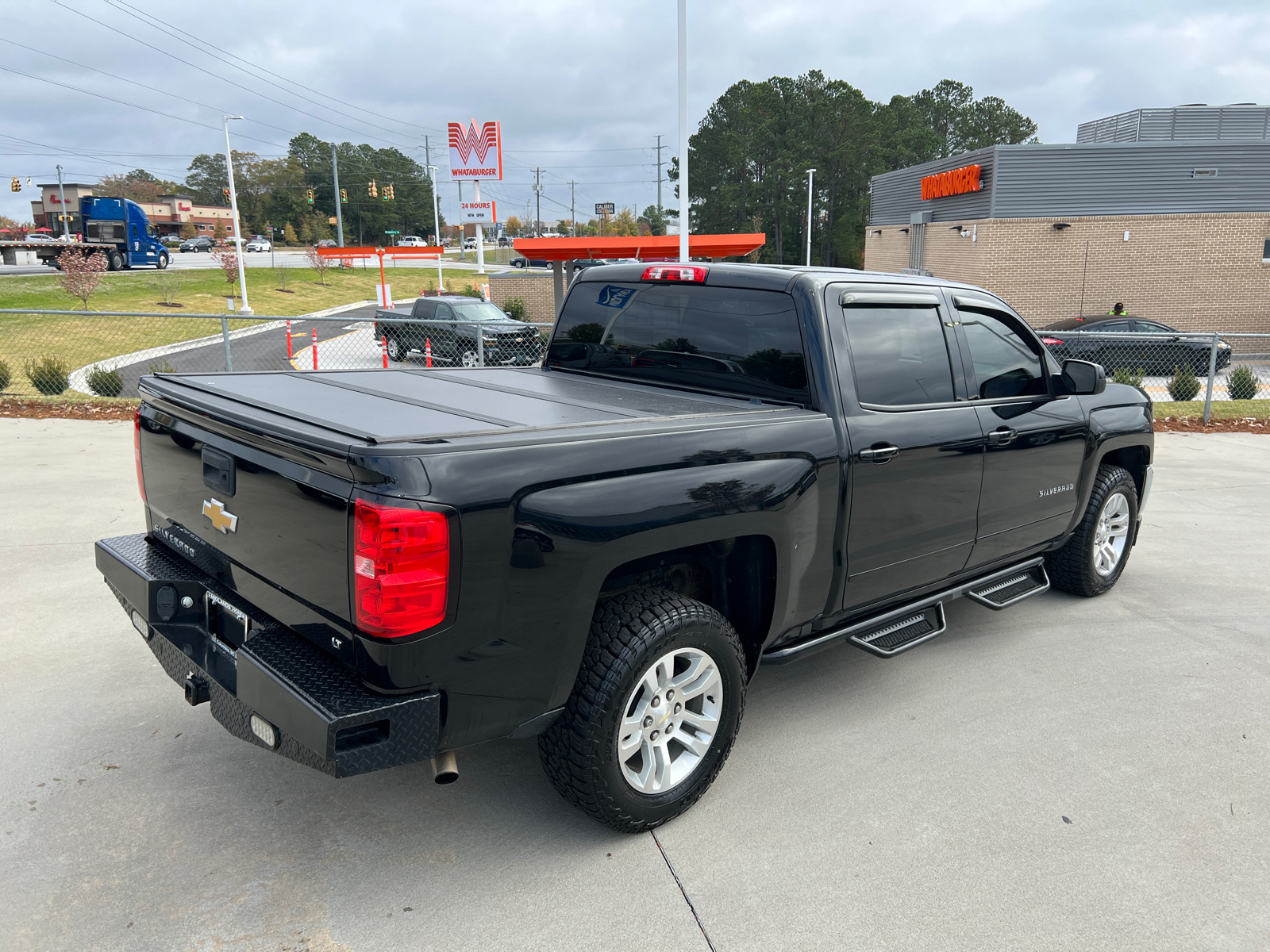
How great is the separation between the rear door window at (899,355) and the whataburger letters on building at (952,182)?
28.8 meters

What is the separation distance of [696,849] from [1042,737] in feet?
5.79

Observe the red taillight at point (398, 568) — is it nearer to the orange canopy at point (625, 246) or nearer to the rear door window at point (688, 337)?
the rear door window at point (688, 337)

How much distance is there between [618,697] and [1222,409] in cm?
1445

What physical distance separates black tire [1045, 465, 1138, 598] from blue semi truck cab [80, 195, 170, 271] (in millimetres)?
51711

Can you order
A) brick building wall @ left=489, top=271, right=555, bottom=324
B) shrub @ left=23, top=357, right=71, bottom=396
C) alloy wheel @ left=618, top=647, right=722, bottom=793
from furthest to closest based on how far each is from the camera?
brick building wall @ left=489, top=271, right=555, bottom=324, shrub @ left=23, top=357, right=71, bottom=396, alloy wheel @ left=618, top=647, right=722, bottom=793

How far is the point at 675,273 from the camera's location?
4.06 meters

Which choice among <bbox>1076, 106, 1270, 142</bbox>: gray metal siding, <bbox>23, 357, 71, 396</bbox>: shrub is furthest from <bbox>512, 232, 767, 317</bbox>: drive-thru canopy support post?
<bbox>1076, 106, 1270, 142</bbox>: gray metal siding

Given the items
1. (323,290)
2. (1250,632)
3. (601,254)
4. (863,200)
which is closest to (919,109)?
(863,200)

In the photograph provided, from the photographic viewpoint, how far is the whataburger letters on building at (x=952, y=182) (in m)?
29.8

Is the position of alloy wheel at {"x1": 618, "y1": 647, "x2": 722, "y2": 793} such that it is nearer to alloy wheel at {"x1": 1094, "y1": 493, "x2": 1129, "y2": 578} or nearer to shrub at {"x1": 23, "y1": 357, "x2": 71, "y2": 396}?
alloy wheel at {"x1": 1094, "y1": 493, "x2": 1129, "y2": 578}

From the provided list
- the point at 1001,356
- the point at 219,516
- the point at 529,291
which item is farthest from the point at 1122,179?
the point at 219,516

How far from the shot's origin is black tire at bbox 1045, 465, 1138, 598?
527 cm

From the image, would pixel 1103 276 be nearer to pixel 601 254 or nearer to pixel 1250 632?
pixel 601 254

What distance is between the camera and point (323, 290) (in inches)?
1954
